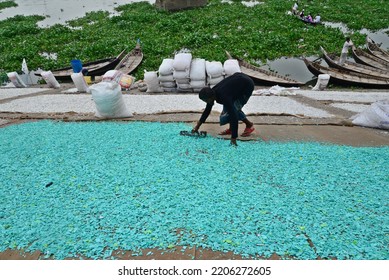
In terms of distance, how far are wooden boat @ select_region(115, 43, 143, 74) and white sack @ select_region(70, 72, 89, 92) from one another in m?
3.81

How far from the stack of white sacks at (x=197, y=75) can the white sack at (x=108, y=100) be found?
3450mm

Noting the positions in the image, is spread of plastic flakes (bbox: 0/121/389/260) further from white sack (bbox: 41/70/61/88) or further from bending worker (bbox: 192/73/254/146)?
white sack (bbox: 41/70/61/88)

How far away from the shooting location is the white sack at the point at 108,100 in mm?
5543

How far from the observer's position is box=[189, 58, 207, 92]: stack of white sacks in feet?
28.5

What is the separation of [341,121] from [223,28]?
1599 centimetres

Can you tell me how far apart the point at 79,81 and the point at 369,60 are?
13285mm

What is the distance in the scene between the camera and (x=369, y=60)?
533 inches

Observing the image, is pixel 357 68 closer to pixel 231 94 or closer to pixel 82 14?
pixel 231 94

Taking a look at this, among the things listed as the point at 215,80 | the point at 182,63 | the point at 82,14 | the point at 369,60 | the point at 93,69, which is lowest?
the point at 369,60

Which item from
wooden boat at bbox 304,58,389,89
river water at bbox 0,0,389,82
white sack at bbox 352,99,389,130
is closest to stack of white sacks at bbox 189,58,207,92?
white sack at bbox 352,99,389,130

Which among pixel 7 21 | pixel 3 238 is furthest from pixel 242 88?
pixel 7 21

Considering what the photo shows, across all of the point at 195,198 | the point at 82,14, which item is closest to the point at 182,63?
the point at 195,198
